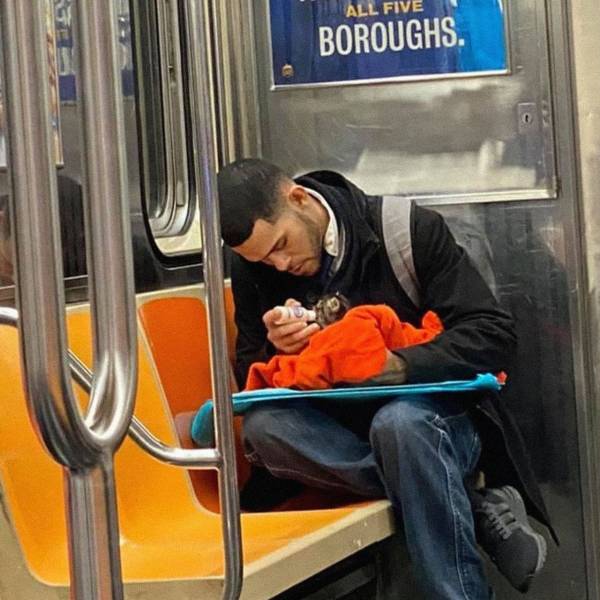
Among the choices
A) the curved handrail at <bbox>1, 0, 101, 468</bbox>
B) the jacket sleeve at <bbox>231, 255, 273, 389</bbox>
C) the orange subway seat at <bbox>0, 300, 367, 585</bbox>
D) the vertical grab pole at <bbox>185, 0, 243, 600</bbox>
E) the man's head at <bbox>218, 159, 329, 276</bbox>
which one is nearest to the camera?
the curved handrail at <bbox>1, 0, 101, 468</bbox>

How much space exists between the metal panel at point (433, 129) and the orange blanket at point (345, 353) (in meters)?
0.70

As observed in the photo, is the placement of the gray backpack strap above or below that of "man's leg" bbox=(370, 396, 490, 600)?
above

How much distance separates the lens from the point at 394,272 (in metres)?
2.68

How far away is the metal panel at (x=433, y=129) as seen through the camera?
10.2ft

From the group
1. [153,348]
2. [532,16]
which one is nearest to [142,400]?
[153,348]

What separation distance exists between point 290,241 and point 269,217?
7cm

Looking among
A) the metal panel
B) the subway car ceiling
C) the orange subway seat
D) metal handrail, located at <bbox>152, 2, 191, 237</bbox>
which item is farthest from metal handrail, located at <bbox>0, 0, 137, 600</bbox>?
the metal panel

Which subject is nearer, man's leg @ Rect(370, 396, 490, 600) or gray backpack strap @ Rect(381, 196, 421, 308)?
man's leg @ Rect(370, 396, 490, 600)

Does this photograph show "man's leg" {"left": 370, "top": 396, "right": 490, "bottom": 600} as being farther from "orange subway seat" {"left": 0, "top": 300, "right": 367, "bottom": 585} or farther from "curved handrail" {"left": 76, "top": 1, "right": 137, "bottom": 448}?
"curved handrail" {"left": 76, "top": 1, "right": 137, "bottom": 448}

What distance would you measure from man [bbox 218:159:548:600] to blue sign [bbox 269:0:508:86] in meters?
0.52

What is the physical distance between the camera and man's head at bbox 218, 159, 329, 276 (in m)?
2.60

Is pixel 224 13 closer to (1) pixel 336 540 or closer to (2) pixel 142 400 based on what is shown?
(2) pixel 142 400

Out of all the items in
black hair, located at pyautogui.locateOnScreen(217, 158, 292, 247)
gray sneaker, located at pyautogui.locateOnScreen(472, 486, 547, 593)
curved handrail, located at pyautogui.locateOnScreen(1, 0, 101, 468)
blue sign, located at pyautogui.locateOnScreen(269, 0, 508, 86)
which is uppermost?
blue sign, located at pyautogui.locateOnScreen(269, 0, 508, 86)

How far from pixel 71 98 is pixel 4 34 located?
5.26 feet
